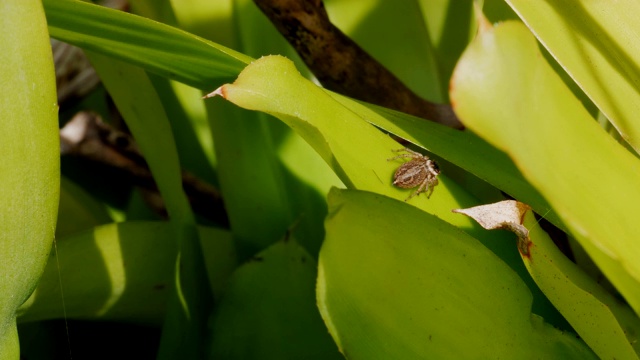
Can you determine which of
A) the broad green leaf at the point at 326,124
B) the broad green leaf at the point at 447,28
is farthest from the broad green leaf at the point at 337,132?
the broad green leaf at the point at 447,28

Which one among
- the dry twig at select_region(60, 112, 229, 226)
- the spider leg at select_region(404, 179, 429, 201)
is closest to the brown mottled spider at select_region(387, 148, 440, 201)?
the spider leg at select_region(404, 179, 429, 201)

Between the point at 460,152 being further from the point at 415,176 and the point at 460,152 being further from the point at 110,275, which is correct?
the point at 110,275

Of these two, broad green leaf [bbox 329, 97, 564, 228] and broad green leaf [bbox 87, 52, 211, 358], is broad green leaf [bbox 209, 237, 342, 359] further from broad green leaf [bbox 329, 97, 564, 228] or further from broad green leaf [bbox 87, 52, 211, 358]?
broad green leaf [bbox 329, 97, 564, 228]

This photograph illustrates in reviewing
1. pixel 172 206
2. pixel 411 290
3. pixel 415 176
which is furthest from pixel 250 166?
pixel 411 290

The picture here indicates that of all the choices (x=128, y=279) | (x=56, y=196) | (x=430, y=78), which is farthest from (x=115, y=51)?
(x=430, y=78)

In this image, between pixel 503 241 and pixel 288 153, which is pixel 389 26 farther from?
pixel 503 241

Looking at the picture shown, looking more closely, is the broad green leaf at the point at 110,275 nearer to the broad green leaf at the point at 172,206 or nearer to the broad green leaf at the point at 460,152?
the broad green leaf at the point at 172,206
